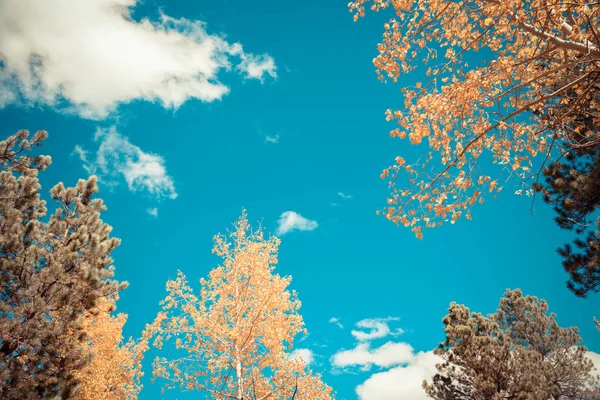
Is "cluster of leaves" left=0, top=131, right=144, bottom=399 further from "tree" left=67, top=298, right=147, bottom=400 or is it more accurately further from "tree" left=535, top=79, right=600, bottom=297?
"tree" left=535, top=79, right=600, bottom=297

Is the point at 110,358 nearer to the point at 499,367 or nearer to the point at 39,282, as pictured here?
the point at 39,282

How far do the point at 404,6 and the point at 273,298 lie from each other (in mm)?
7850

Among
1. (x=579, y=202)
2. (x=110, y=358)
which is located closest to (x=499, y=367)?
(x=579, y=202)

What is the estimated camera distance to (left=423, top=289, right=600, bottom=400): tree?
42.2 feet

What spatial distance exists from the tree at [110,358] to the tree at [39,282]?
322 cm

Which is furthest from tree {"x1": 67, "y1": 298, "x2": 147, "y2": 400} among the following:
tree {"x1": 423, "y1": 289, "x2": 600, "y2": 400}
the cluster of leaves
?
tree {"x1": 423, "y1": 289, "x2": 600, "y2": 400}

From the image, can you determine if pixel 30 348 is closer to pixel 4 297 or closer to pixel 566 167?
pixel 4 297

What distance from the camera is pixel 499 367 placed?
43.1ft

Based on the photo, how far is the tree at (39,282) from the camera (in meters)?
7.05

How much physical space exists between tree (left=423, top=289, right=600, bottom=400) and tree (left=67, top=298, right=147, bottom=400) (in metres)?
12.2

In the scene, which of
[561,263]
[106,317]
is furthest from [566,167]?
[106,317]

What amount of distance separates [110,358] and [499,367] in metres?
14.6

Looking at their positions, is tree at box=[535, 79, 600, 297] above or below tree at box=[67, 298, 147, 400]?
above

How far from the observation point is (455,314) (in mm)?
14930
